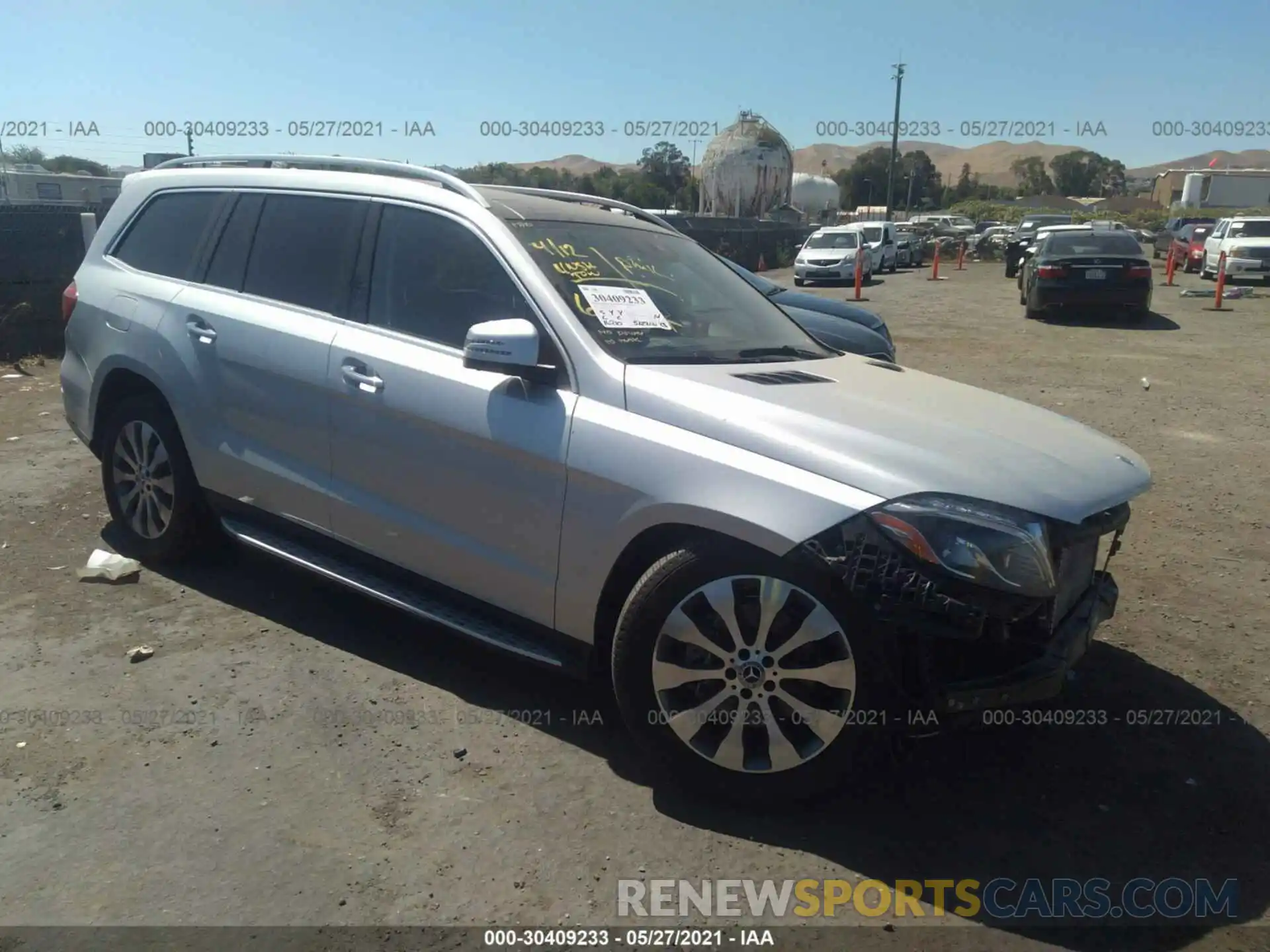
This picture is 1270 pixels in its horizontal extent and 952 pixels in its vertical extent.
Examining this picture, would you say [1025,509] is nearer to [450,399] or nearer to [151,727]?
[450,399]

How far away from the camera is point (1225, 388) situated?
10.9 meters

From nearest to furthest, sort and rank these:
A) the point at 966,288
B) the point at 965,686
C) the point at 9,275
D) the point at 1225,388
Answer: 1. the point at 965,686
2. the point at 1225,388
3. the point at 9,275
4. the point at 966,288

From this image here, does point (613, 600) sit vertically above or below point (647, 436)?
below

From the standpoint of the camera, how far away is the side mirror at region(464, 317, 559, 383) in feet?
11.1

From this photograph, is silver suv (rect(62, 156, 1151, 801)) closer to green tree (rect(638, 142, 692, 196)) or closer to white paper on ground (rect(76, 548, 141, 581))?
white paper on ground (rect(76, 548, 141, 581))

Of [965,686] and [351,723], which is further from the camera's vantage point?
[351,723]

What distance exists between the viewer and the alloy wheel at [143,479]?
16.1 feet

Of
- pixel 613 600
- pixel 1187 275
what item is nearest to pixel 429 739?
pixel 613 600

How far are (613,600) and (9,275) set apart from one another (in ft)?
36.2

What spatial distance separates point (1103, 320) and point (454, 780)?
16848mm

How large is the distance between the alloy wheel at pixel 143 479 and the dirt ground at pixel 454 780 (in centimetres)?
29

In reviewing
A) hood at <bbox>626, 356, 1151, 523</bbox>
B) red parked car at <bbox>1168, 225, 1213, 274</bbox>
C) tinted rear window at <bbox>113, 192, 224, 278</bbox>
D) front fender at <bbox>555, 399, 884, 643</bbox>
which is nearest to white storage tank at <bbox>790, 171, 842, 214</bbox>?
red parked car at <bbox>1168, 225, 1213, 274</bbox>


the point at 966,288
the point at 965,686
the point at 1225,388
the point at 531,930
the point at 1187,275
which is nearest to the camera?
the point at 531,930

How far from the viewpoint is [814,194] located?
76500mm
